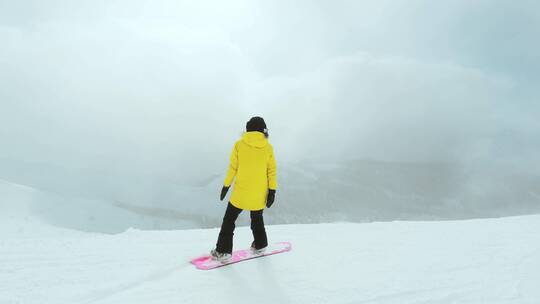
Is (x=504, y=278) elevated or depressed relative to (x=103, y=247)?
depressed

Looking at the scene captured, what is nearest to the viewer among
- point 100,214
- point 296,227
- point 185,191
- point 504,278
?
point 504,278

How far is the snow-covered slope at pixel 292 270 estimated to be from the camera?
432 cm

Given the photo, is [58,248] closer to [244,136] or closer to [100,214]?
[244,136]

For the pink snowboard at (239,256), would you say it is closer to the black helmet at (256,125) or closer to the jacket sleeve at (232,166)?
the jacket sleeve at (232,166)

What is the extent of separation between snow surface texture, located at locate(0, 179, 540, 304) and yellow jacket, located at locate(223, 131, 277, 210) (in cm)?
95

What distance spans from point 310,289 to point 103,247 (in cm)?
365

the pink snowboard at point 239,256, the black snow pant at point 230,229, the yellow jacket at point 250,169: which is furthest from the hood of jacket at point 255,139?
the pink snowboard at point 239,256

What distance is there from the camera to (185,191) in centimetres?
5859

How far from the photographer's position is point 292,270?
5.22 metres

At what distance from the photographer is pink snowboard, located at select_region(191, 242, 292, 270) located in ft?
17.2

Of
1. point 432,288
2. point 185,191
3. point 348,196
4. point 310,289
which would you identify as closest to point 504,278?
point 432,288

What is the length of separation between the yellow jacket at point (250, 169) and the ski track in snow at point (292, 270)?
3.14ft

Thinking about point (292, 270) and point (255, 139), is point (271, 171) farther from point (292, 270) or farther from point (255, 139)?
point (292, 270)

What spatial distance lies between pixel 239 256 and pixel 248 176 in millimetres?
1287
